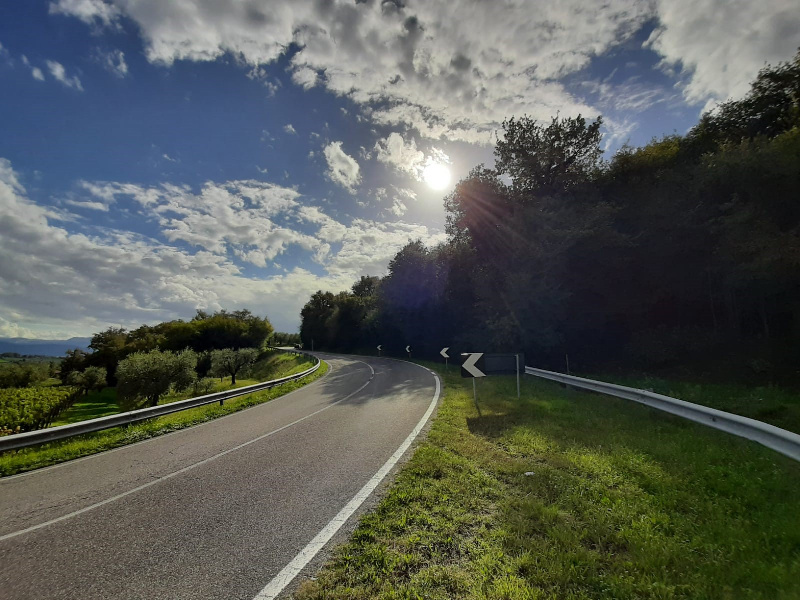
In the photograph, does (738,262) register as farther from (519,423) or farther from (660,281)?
(519,423)

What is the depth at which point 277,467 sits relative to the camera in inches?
231

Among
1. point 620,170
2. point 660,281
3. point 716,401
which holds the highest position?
point 620,170

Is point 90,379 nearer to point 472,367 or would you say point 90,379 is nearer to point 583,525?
point 472,367

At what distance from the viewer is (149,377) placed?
19.8 meters

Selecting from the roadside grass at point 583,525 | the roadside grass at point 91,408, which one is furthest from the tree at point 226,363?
the roadside grass at point 583,525

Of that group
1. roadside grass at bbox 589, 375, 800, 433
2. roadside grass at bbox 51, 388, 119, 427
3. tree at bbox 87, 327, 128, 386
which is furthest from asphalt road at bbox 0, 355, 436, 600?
tree at bbox 87, 327, 128, 386

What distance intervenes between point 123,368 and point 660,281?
97.8ft

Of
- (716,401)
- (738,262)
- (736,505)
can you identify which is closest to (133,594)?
(736,505)

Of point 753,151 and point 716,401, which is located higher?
point 753,151

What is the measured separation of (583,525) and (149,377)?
23024mm

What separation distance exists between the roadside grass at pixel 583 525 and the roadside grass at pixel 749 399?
323 centimetres

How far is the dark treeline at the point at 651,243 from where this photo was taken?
14070 millimetres

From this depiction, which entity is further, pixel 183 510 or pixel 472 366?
pixel 472 366

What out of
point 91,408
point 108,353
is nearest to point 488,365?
point 91,408
